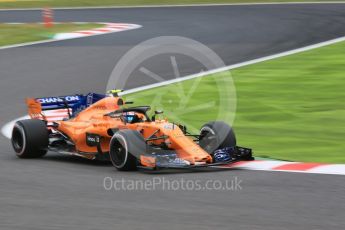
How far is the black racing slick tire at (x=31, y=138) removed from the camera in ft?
35.8

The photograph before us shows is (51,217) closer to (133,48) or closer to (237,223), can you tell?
(237,223)

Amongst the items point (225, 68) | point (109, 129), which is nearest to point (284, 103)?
point (225, 68)

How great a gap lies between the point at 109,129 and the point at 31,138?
3.78 ft

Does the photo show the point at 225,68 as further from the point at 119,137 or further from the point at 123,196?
the point at 123,196

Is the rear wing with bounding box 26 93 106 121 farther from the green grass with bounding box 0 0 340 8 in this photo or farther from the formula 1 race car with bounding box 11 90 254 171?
the green grass with bounding box 0 0 340 8

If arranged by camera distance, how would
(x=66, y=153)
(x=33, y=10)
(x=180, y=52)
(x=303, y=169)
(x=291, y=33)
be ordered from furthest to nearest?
(x=33, y=10)
(x=291, y=33)
(x=180, y=52)
(x=66, y=153)
(x=303, y=169)

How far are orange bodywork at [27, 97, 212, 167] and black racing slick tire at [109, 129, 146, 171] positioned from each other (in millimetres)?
115

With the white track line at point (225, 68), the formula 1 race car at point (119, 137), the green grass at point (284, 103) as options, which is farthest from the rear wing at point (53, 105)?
the green grass at point (284, 103)

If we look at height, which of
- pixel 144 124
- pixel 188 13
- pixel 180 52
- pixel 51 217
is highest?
pixel 188 13

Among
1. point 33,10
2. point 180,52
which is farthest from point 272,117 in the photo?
point 33,10

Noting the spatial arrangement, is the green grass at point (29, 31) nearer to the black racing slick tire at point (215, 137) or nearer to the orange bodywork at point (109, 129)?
the orange bodywork at point (109, 129)

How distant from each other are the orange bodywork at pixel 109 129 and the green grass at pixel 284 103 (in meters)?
1.44

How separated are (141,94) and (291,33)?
9.16 meters

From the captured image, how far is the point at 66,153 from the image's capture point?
10789 millimetres
